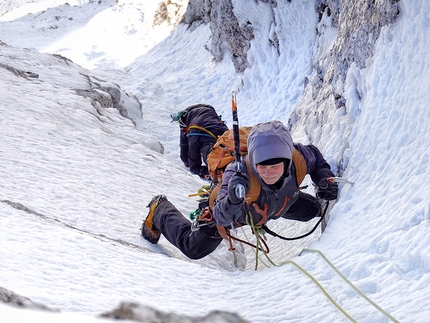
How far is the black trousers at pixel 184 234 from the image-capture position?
5.08 metres

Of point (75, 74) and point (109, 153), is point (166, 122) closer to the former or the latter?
point (75, 74)

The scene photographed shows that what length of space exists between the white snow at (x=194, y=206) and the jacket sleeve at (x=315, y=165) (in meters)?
0.23

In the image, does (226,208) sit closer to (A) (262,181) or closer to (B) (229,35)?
(A) (262,181)

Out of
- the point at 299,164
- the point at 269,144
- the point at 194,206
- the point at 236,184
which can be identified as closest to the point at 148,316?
the point at 236,184

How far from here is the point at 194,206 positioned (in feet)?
22.5

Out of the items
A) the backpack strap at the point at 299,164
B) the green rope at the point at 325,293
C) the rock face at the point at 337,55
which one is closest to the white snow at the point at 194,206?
the green rope at the point at 325,293

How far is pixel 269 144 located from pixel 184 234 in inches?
63.4

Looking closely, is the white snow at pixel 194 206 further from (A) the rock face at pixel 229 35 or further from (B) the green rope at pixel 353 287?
(A) the rock face at pixel 229 35

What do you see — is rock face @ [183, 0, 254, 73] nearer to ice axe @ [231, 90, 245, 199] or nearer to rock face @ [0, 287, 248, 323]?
ice axe @ [231, 90, 245, 199]

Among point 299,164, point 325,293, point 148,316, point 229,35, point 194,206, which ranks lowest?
point 194,206

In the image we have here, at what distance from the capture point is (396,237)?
367 cm

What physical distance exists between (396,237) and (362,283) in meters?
0.45

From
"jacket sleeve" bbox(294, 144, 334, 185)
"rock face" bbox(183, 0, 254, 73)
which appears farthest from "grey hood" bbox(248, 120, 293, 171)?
"rock face" bbox(183, 0, 254, 73)

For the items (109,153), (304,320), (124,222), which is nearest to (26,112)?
(109,153)
